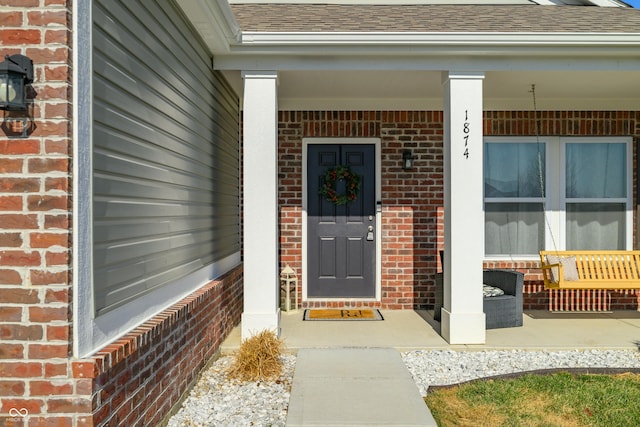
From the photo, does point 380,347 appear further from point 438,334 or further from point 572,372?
point 572,372

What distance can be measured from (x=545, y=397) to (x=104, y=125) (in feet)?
10.6

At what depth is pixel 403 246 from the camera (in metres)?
6.44

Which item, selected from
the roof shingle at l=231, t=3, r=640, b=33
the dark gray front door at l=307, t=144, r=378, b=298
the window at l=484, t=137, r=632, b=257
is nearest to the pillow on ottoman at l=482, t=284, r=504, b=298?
the window at l=484, t=137, r=632, b=257

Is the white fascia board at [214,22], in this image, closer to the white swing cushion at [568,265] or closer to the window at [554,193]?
the window at [554,193]

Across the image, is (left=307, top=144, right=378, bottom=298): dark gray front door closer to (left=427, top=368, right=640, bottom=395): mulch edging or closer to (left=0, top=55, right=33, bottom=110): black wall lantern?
(left=427, top=368, right=640, bottom=395): mulch edging

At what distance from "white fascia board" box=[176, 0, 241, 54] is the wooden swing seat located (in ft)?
13.3

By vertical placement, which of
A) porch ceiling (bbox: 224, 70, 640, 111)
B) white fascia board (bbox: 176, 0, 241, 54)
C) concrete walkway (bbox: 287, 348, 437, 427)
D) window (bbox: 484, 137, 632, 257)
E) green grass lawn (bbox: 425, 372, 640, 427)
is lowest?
green grass lawn (bbox: 425, 372, 640, 427)

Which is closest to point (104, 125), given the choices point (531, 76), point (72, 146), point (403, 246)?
point (72, 146)

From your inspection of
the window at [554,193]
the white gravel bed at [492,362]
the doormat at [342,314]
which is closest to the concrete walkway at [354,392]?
the white gravel bed at [492,362]

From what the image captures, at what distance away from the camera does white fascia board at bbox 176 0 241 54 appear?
12.0ft

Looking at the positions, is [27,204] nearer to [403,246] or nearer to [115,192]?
[115,192]

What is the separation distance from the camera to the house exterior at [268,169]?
2.10m

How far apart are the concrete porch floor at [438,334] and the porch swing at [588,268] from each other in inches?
19.0

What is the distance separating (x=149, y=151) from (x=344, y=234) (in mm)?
3760
